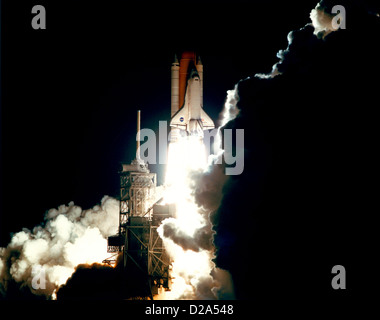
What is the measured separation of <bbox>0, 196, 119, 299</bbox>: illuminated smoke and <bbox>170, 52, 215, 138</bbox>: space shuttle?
1143 cm

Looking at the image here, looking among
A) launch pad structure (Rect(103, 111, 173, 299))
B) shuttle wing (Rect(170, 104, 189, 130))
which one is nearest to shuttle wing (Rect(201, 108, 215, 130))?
shuttle wing (Rect(170, 104, 189, 130))

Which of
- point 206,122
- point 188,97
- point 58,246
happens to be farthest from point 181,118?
point 58,246

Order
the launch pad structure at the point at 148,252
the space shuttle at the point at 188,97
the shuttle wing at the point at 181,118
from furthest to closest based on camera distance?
the shuttle wing at the point at 181,118 < the launch pad structure at the point at 148,252 < the space shuttle at the point at 188,97

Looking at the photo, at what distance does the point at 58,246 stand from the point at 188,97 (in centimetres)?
1514

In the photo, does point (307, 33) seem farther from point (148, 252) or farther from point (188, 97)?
point (148, 252)

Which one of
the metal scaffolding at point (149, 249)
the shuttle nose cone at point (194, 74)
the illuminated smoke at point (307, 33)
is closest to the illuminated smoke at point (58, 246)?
the metal scaffolding at point (149, 249)

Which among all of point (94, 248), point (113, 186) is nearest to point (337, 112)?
point (94, 248)

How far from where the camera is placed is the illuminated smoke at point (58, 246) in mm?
37219

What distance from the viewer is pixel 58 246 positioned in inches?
1556

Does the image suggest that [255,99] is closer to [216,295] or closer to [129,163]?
[216,295]

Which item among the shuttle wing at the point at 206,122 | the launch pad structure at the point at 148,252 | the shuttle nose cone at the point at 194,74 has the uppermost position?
the shuttle nose cone at the point at 194,74

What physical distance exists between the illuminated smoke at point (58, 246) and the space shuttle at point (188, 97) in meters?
11.4

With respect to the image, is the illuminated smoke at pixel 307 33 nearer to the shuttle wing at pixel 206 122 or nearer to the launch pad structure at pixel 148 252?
the shuttle wing at pixel 206 122

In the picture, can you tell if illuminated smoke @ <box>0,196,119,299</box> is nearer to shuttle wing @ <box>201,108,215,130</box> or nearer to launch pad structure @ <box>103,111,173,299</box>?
launch pad structure @ <box>103,111,173,299</box>
